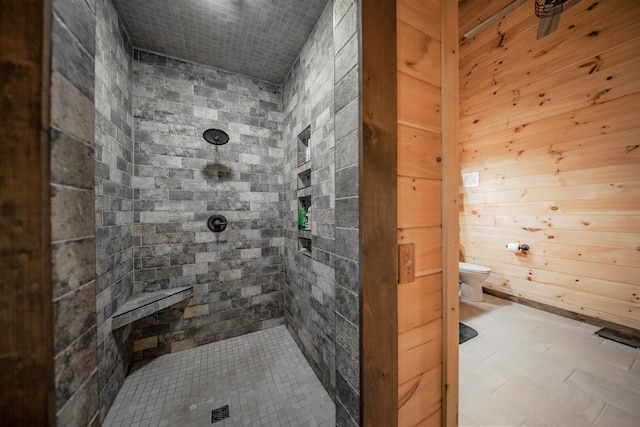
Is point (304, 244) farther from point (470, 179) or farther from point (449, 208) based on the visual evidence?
point (470, 179)

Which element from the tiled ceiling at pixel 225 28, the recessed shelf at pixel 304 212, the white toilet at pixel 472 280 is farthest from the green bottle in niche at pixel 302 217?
the white toilet at pixel 472 280

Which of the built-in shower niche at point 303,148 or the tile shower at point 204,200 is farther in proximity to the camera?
the built-in shower niche at point 303,148

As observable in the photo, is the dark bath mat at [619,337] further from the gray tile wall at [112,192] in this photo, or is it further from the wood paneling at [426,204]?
the gray tile wall at [112,192]

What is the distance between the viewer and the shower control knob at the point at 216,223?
7.32ft

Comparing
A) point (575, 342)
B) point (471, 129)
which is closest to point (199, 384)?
point (575, 342)

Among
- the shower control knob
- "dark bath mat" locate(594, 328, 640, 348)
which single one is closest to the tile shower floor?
the shower control knob

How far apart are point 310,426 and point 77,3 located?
2.14 meters

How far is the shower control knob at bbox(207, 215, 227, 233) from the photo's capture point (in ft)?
7.32

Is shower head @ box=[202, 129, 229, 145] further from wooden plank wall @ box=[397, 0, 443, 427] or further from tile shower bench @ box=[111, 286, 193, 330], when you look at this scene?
wooden plank wall @ box=[397, 0, 443, 427]

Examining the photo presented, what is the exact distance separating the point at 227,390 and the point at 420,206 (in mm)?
1973

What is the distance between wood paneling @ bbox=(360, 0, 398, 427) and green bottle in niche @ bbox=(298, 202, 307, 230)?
1.44m

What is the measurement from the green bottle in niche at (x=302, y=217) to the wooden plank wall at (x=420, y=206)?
1.40m

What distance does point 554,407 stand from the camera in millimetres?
1342

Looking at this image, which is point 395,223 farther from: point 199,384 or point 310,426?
point 199,384
